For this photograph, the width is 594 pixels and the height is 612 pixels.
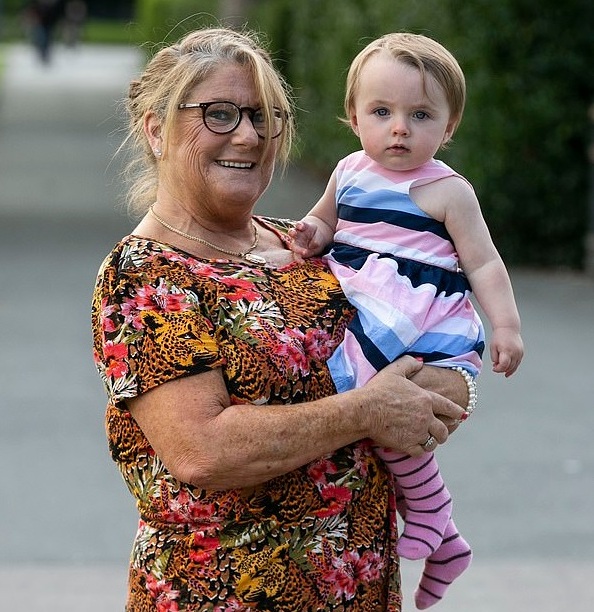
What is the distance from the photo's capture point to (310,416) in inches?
102

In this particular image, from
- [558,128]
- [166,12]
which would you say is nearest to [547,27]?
[558,128]

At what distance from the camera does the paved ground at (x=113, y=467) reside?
18.2 ft

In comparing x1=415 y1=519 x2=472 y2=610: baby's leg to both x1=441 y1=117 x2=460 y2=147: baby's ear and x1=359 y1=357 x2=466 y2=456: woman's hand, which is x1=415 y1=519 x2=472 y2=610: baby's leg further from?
x1=441 y1=117 x2=460 y2=147: baby's ear

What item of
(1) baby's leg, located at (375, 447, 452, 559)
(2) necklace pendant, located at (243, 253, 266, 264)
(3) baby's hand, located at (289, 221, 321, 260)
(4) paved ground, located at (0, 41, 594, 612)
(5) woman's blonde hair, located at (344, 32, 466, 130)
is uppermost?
(5) woman's blonde hair, located at (344, 32, 466, 130)

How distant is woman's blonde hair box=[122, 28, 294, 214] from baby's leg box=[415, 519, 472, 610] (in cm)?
97

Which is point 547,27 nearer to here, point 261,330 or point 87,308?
point 87,308

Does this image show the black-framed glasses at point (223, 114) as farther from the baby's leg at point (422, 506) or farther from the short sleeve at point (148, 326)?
the baby's leg at point (422, 506)

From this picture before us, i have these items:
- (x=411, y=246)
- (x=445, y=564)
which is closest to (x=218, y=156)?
(x=411, y=246)

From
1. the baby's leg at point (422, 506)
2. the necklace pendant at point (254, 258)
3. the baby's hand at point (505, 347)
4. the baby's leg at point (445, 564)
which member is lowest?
the baby's leg at point (445, 564)

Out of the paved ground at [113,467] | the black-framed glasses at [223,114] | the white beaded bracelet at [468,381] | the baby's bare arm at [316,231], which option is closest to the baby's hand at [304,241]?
the baby's bare arm at [316,231]

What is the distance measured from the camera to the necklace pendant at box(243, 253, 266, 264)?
283cm

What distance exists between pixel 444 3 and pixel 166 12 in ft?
61.6

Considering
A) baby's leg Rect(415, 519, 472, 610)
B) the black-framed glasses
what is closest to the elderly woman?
the black-framed glasses

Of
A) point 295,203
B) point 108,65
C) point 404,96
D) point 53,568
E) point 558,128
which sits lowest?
point 108,65
